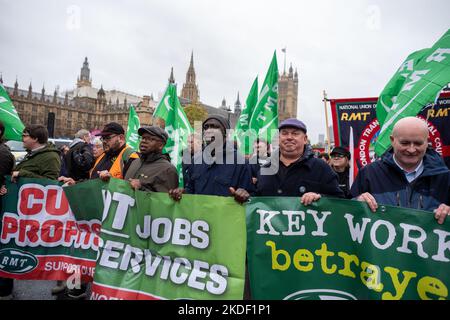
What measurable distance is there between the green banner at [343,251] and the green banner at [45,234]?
2.02 m

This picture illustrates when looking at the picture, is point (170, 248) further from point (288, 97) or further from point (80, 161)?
point (288, 97)

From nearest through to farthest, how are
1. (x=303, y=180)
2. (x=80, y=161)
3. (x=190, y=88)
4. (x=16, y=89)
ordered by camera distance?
(x=303, y=180)
(x=80, y=161)
(x=16, y=89)
(x=190, y=88)

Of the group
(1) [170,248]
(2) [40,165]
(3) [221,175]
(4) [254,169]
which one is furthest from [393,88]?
(2) [40,165]

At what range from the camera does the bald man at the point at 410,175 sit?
2.45m

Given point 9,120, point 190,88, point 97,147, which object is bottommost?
point 97,147

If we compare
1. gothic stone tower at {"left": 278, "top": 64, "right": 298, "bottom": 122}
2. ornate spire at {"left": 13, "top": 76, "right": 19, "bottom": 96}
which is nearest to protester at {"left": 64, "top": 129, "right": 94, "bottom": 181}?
ornate spire at {"left": 13, "top": 76, "right": 19, "bottom": 96}

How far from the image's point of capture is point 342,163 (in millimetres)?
5281

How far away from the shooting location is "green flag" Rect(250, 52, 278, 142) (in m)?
7.14

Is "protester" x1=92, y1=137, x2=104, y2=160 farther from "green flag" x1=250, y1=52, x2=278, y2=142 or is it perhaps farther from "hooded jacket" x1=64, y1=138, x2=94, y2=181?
"green flag" x1=250, y1=52, x2=278, y2=142

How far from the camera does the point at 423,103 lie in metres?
3.82

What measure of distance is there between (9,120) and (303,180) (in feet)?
18.9

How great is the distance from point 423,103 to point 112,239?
12.1 feet
